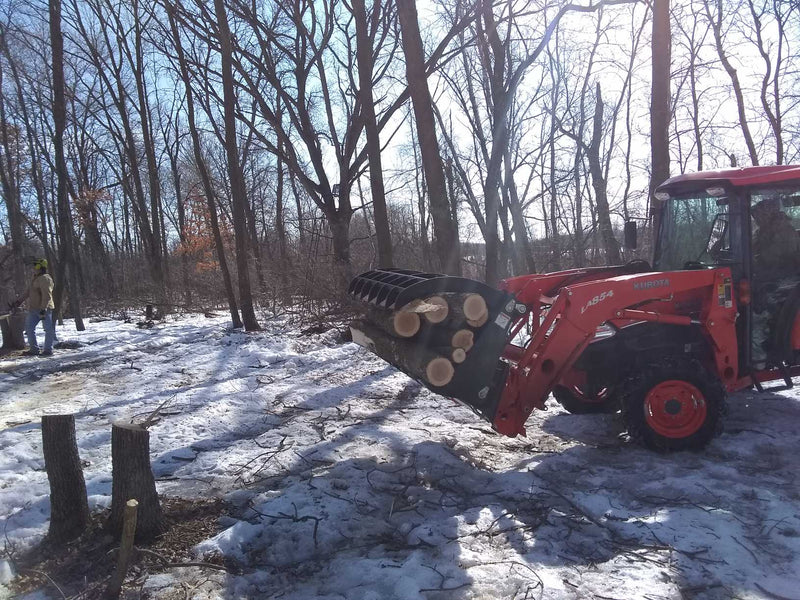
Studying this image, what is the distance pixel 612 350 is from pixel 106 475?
4.54m

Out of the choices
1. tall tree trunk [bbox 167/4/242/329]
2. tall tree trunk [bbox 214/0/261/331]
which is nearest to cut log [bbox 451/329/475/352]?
tall tree trunk [bbox 214/0/261/331]

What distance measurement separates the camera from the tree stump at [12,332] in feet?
38.0

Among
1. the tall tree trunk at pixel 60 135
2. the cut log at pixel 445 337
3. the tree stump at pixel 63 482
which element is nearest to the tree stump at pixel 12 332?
the tall tree trunk at pixel 60 135

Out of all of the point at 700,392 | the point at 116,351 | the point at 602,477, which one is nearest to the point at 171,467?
the point at 602,477

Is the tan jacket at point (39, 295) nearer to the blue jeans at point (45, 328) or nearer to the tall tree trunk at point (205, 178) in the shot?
the blue jeans at point (45, 328)

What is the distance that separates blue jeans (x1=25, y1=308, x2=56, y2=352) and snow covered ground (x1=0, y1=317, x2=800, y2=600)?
135 inches

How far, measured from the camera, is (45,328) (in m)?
10.9

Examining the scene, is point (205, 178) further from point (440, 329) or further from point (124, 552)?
point (124, 552)

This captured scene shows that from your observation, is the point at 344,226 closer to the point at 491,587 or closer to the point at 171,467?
the point at 171,467

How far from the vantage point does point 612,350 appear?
211 inches

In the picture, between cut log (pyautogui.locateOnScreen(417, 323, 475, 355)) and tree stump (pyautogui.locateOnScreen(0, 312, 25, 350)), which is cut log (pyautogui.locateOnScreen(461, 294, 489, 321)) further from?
tree stump (pyautogui.locateOnScreen(0, 312, 25, 350))

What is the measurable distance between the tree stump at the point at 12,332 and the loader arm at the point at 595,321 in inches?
426

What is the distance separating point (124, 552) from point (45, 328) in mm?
9518

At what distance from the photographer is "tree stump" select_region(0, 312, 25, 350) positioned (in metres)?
11.6
